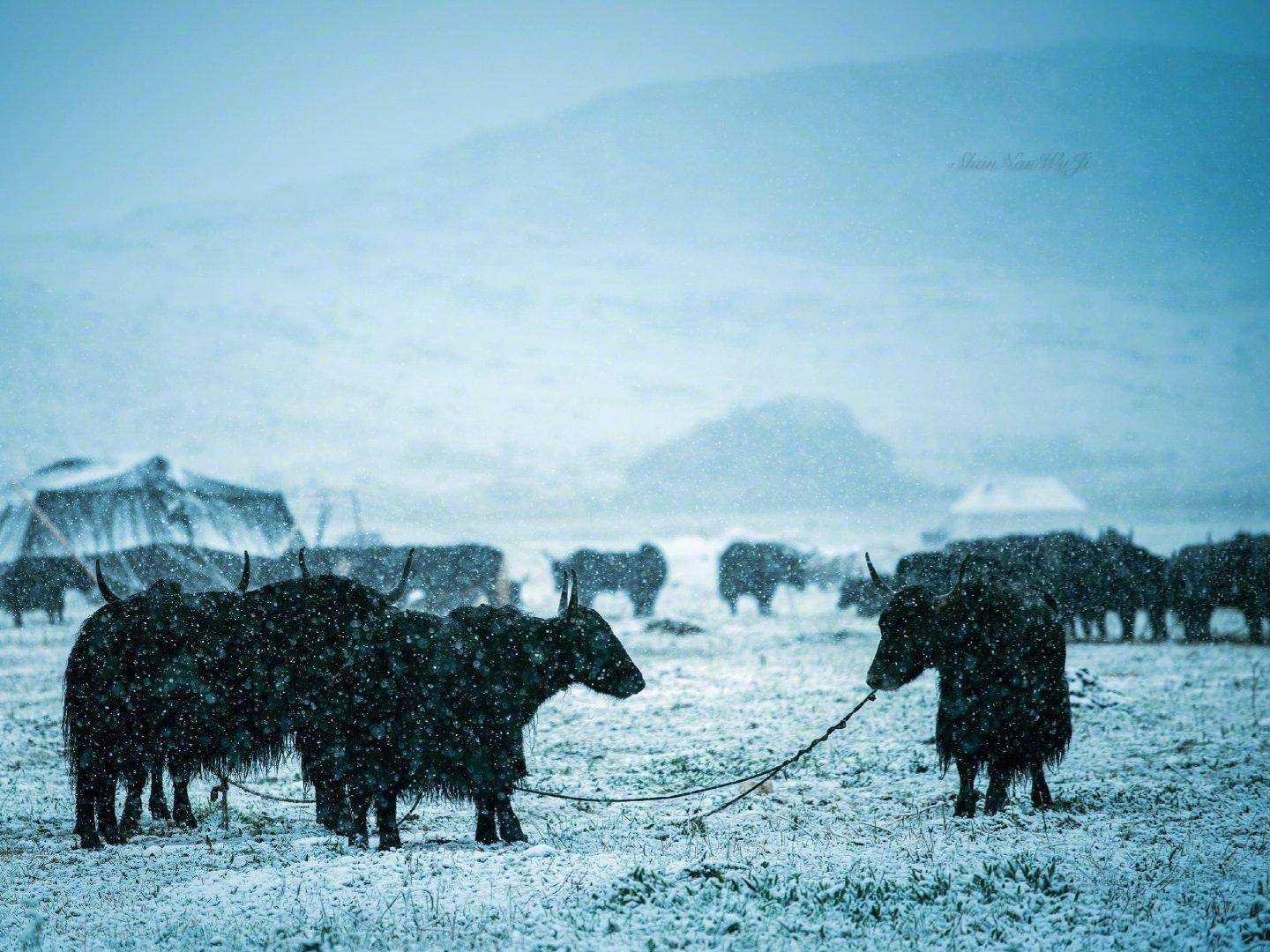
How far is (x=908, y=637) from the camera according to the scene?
686cm

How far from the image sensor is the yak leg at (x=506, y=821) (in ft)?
20.0

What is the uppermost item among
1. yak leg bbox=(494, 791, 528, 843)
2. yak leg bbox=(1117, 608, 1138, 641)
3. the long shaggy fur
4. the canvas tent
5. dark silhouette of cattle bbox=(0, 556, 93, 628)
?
the canvas tent

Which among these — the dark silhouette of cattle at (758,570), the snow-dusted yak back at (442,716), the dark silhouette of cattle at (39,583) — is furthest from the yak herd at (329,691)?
the dark silhouette of cattle at (758,570)

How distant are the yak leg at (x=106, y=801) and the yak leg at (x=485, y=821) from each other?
2286 millimetres

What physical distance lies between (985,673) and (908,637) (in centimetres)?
58

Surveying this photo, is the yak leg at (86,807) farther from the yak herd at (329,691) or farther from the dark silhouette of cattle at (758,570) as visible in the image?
the dark silhouette of cattle at (758,570)

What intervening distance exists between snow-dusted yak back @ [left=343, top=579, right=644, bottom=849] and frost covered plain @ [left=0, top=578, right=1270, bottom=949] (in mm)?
353

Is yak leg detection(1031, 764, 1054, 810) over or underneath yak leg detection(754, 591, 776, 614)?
over

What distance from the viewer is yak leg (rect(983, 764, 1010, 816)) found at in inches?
266

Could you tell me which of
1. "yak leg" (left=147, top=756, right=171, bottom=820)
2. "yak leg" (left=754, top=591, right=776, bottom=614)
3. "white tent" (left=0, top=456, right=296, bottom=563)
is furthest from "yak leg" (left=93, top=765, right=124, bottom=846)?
"yak leg" (left=754, top=591, right=776, bottom=614)

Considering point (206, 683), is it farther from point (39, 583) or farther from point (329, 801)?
point (39, 583)

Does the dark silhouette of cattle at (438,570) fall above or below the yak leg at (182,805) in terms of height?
above

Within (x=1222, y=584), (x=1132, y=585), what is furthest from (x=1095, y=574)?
(x=1222, y=584)

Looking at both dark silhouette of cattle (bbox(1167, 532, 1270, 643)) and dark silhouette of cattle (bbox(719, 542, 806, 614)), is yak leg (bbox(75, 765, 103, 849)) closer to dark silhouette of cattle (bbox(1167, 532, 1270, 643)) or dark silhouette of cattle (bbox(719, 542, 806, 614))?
dark silhouette of cattle (bbox(1167, 532, 1270, 643))
